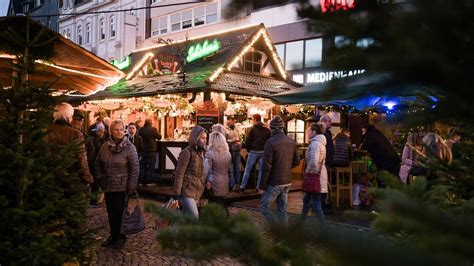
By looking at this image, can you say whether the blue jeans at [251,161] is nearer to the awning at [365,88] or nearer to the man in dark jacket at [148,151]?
Result: the man in dark jacket at [148,151]

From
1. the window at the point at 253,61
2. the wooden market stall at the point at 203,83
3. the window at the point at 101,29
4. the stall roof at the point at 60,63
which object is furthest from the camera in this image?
the window at the point at 101,29

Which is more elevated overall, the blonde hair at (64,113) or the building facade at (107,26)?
the building facade at (107,26)

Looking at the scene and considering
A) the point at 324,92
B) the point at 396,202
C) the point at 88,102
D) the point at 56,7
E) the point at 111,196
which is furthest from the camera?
the point at 56,7

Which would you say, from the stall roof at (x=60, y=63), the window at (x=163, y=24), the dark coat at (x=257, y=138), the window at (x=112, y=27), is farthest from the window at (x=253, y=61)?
the window at (x=112, y=27)

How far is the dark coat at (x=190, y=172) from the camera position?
6.12 metres

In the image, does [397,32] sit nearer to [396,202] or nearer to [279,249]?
[396,202]

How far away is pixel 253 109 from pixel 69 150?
1131 cm

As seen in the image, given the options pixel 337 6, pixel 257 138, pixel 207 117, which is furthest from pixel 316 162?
pixel 337 6

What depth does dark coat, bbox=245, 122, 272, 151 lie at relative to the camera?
1145 centimetres

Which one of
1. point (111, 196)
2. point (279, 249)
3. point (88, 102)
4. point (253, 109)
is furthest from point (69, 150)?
point (88, 102)

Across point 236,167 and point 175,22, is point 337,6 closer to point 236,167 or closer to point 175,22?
point 236,167

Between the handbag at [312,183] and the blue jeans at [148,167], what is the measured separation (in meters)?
6.53

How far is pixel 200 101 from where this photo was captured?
15.5m

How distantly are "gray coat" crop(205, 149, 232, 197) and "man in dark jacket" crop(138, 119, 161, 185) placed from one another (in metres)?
5.97
